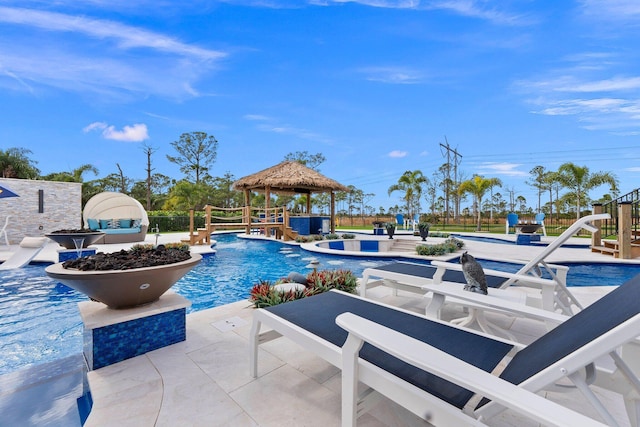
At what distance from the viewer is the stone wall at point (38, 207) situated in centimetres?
1135

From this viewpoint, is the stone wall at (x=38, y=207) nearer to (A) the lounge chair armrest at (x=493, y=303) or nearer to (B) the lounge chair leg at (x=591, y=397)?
(A) the lounge chair armrest at (x=493, y=303)

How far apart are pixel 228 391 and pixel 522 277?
307 cm

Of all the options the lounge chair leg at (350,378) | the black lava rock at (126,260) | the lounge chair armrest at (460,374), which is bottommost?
the lounge chair leg at (350,378)

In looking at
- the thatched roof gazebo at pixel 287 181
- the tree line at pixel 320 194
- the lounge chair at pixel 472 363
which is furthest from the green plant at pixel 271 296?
the tree line at pixel 320 194

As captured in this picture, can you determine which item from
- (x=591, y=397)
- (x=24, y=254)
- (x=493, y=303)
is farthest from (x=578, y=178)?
(x=24, y=254)

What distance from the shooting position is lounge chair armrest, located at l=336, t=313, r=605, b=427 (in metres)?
0.85

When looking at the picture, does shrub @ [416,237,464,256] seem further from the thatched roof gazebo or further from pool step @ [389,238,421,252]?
the thatched roof gazebo

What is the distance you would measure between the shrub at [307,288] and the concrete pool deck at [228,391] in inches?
27.5

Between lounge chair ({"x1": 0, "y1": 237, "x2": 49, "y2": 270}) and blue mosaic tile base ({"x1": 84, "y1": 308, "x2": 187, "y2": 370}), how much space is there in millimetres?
6721

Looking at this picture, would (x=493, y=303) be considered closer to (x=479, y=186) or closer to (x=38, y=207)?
(x=38, y=207)

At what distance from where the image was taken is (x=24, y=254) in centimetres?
709

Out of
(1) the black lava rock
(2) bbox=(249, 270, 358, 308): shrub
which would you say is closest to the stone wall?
(1) the black lava rock

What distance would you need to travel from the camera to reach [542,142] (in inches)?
1299

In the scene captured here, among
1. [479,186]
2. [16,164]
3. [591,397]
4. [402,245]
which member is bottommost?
[402,245]
